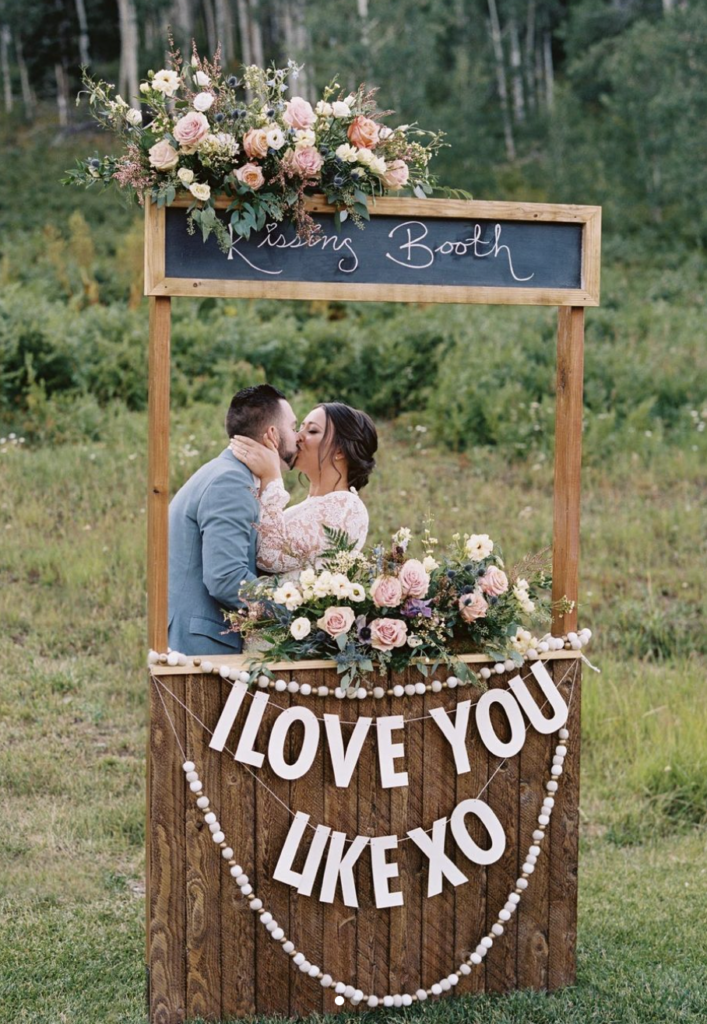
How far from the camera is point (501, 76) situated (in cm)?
3212

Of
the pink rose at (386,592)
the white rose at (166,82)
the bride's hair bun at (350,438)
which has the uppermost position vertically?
the white rose at (166,82)

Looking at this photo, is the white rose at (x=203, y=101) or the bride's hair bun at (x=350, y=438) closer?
the white rose at (x=203, y=101)

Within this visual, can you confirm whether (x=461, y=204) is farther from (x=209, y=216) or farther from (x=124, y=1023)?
(x=124, y=1023)

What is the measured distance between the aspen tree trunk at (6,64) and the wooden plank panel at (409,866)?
34.4 metres

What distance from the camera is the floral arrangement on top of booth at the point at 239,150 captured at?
3.23m

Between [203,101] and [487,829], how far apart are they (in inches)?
91.8

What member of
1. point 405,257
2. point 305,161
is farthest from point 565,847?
point 305,161

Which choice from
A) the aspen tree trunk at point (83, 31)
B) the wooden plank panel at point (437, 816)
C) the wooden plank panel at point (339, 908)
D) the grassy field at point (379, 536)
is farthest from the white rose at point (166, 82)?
the aspen tree trunk at point (83, 31)

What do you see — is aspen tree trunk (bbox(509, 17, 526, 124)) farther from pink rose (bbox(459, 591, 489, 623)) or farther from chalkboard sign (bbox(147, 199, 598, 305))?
pink rose (bbox(459, 591, 489, 623))

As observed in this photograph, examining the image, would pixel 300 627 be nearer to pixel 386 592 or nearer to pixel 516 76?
pixel 386 592

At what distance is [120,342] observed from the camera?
1095cm

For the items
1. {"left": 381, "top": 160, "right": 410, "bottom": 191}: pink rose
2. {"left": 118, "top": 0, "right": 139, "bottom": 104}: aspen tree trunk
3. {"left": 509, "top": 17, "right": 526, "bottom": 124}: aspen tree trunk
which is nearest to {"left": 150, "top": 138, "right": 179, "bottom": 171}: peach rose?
{"left": 381, "top": 160, "right": 410, "bottom": 191}: pink rose

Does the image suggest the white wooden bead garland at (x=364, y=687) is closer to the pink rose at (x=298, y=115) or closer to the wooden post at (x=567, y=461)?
the wooden post at (x=567, y=461)

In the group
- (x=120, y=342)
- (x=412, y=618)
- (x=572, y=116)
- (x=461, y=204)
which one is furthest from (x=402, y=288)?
(x=572, y=116)
